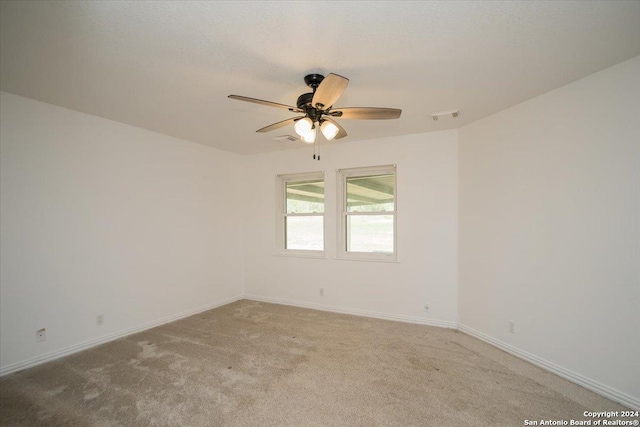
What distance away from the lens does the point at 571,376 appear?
2344 mm

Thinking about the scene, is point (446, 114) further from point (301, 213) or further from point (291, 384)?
point (291, 384)

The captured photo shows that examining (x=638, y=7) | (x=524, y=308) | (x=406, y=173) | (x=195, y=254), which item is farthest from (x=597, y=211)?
(x=195, y=254)

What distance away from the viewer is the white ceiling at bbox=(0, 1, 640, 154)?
156 centimetres

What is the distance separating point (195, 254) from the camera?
13.8 ft

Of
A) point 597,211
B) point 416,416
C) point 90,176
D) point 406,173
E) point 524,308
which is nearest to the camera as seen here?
point 416,416

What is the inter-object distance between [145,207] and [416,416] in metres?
3.65

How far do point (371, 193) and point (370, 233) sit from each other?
61 cm

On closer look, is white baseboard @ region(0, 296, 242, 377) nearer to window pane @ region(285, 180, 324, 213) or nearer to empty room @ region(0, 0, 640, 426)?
empty room @ region(0, 0, 640, 426)

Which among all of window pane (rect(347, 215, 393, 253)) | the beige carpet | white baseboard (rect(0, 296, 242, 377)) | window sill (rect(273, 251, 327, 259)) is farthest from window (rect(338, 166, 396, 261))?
white baseboard (rect(0, 296, 242, 377))

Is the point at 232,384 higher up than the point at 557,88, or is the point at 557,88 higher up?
the point at 557,88

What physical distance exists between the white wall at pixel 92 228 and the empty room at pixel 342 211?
0.07ft

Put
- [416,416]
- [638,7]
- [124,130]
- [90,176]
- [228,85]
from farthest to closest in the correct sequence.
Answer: [124,130], [90,176], [228,85], [416,416], [638,7]

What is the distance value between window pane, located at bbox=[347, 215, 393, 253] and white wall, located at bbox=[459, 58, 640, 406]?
1130mm

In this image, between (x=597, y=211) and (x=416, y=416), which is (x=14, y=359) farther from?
(x=597, y=211)
